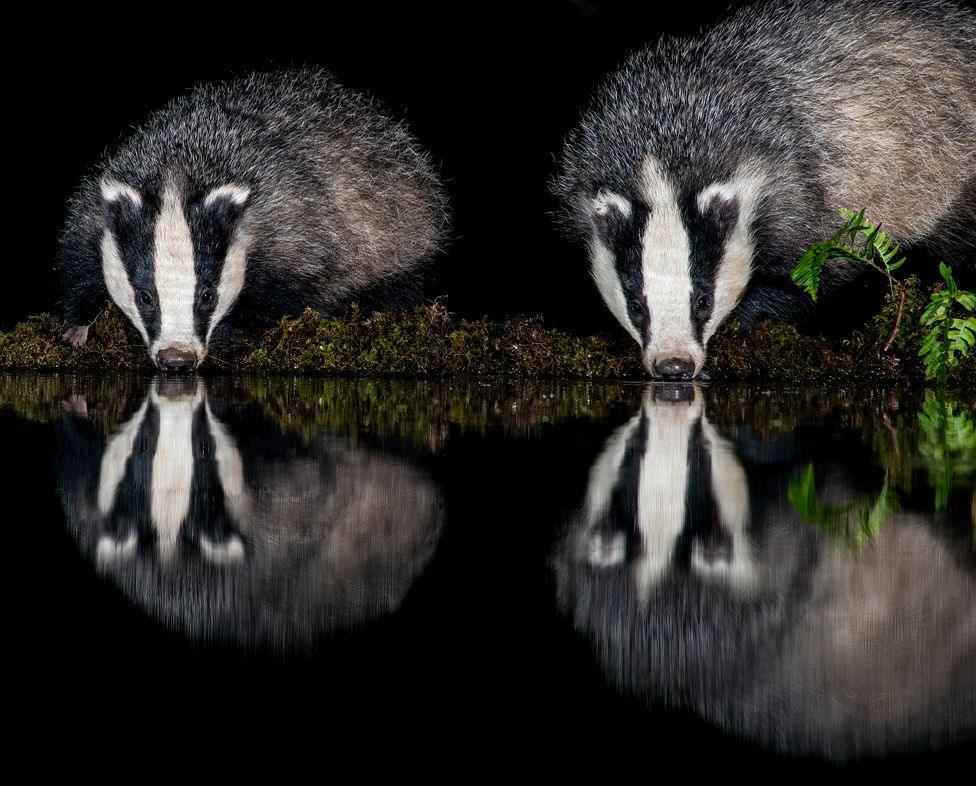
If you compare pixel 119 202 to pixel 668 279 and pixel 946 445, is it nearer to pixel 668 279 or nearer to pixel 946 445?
pixel 668 279

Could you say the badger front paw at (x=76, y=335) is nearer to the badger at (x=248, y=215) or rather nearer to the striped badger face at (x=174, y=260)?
the badger at (x=248, y=215)

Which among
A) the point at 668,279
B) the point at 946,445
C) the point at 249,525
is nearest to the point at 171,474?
the point at 249,525

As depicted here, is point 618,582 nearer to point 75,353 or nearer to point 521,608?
point 521,608

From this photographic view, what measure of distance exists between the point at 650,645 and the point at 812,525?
721 mm

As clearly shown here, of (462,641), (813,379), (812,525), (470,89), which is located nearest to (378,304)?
(470,89)

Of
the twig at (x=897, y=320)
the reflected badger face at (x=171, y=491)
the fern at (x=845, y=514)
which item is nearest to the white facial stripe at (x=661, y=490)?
the fern at (x=845, y=514)

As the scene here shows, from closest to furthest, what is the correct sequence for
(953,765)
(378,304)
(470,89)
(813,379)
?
(953,765), (813,379), (378,304), (470,89)

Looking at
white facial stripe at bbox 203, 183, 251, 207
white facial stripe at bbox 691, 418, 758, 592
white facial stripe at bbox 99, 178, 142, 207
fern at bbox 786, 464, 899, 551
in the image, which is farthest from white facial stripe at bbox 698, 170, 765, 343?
white facial stripe at bbox 99, 178, 142, 207

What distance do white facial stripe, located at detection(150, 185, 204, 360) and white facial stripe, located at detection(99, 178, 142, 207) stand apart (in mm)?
137

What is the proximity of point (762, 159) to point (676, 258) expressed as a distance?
2.25 feet

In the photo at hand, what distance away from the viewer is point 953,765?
125cm

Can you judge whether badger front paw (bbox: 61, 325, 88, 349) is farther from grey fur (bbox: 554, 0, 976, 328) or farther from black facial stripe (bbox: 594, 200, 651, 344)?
black facial stripe (bbox: 594, 200, 651, 344)

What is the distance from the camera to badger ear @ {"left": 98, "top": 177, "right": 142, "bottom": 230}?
538 cm

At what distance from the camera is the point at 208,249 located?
5395mm
